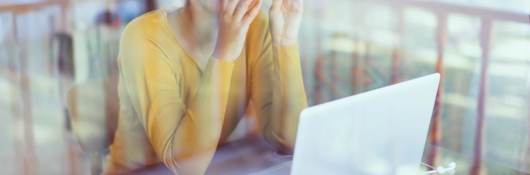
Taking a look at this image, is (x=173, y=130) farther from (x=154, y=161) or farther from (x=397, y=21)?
(x=397, y=21)

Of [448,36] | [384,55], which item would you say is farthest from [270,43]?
[448,36]

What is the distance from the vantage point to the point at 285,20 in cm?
195

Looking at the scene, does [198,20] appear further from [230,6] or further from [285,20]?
[285,20]

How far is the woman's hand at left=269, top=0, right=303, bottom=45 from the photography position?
1923 millimetres

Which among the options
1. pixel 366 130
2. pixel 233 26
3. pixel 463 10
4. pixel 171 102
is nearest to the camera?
pixel 366 130

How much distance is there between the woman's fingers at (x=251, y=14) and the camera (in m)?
1.83

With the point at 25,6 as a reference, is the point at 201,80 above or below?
below

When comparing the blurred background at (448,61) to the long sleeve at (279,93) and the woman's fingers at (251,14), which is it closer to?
the long sleeve at (279,93)

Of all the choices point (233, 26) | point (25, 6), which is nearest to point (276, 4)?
point (233, 26)

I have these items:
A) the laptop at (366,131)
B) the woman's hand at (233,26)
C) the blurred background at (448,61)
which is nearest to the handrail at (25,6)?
the blurred background at (448,61)

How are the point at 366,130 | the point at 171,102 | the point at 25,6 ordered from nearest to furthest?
the point at 25,6
the point at 366,130
the point at 171,102

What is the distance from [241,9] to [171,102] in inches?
13.1

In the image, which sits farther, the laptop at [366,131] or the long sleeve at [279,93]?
the long sleeve at [279,93]

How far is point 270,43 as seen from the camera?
1938 mm
